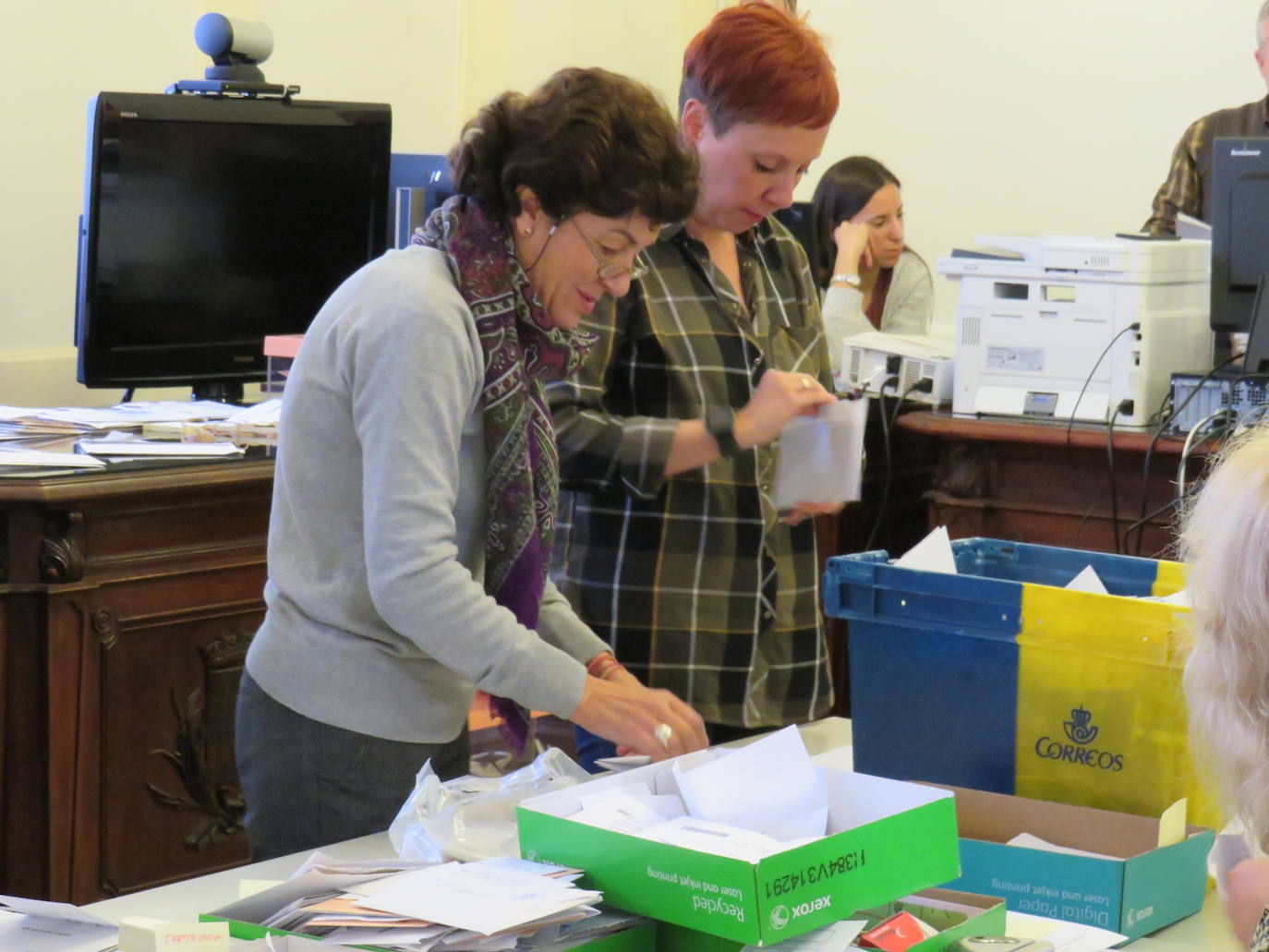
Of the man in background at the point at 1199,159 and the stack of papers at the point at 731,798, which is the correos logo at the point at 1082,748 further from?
the man in background at the point at 1199,159

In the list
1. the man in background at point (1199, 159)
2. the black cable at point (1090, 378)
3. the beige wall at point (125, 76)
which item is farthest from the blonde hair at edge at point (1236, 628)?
the man in background at point (1199, 159)

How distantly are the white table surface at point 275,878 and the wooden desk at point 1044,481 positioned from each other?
2.00 m

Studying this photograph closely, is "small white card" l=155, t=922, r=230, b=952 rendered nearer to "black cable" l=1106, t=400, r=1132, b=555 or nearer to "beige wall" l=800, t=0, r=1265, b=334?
"black cable" l=1106, t=400, r=1132, b=555

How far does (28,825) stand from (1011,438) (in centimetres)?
211

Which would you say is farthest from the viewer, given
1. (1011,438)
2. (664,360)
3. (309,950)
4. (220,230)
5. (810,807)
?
(1011,438)

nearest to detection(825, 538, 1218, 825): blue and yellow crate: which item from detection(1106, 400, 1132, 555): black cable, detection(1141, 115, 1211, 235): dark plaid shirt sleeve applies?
detection(1106, 400, 1132, 555): black cable

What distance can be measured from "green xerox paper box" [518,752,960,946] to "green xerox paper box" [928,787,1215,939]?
0.55 feet

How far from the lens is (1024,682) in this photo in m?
1.53

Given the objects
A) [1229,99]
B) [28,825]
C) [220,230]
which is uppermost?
[1229,99]

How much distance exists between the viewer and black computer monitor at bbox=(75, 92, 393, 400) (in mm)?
3053

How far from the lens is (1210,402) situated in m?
3.32

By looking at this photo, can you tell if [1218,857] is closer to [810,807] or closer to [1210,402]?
[810,807]

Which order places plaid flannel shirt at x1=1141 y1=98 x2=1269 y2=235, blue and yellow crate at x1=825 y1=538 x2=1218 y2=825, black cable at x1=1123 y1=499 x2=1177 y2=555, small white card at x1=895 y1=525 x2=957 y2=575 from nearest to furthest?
1. blue and yellow crate at x1=825 y1=538 x2=1218 y2=825
2. small white card at x1=895 y1=525 x2=957 y2=575
3. black cable at x1=1123 y1=499 x2=1177 y2=555
4. plaid flannel shirt at x1=1141 y1=98 x2=1269 y2=235

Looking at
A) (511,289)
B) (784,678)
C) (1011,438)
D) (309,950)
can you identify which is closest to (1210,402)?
(1011,438)
